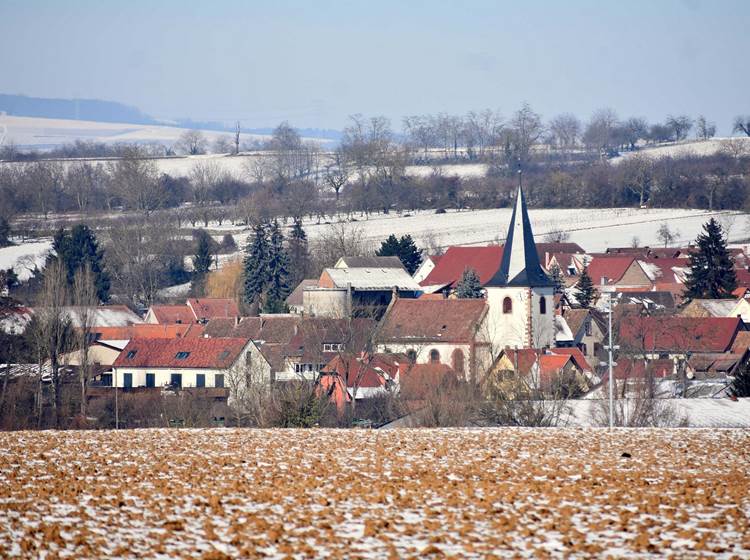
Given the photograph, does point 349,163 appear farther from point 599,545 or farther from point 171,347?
point 599,545

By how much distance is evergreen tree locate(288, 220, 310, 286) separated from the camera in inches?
4019

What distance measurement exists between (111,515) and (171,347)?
159 ft

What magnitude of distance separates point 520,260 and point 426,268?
3538 cm

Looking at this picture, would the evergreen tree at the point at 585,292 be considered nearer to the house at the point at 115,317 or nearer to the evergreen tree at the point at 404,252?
the evergreen tree at the point at 404,252

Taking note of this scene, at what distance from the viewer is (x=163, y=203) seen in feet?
469

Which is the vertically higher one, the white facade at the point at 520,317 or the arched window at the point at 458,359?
the white facade at the point at 520,317

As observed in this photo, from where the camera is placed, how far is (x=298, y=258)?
105 m

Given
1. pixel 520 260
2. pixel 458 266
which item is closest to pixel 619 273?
pixel 458 266

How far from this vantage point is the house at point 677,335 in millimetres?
62406

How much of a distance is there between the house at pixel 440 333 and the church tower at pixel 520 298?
30.9 inches

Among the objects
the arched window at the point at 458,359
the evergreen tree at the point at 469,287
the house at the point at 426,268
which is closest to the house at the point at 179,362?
the arched window at the point at 458,359

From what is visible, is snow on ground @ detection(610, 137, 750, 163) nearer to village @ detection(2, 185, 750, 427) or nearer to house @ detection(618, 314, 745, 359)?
village @ detection(2, 185, 750, 427)

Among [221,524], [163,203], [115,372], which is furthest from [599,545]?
[163,203]

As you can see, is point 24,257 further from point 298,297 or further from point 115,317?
point 115,317
